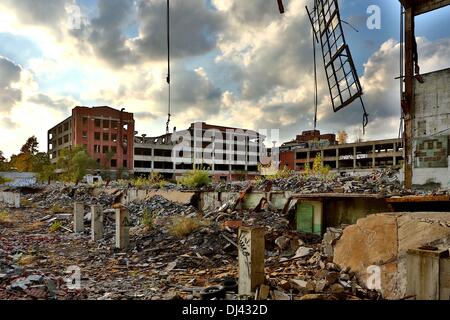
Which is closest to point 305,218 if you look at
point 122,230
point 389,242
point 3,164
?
point 389,242

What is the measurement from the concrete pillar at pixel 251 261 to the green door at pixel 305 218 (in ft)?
12.4

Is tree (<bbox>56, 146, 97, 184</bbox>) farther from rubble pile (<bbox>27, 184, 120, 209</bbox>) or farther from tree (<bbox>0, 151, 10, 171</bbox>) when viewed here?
tree (<bbox>0, 151, 10, 171</bbox>)

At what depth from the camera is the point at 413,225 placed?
4.74 m

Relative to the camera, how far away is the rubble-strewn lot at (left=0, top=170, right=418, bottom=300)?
4.91 m

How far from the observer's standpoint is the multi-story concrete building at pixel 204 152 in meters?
53.2

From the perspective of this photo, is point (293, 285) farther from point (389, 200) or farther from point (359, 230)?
point (389, 200)

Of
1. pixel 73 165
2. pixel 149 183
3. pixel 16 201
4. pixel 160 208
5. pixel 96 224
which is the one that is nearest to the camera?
pixel 96 224

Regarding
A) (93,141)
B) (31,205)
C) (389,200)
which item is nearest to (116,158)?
(93,141)

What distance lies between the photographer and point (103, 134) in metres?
47.7

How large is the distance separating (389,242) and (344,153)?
5114 cm

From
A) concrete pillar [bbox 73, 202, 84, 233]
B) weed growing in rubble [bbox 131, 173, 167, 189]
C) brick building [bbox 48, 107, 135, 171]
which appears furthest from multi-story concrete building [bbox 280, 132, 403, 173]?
concrete pillar [bbox 73, 202, 84, 233]

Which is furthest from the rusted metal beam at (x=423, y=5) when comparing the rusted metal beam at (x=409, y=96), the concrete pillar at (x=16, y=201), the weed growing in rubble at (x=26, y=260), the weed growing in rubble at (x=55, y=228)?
the concrete pillar at (x=16, y=201)

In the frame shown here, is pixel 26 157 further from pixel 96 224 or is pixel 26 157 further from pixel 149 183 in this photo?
pixel 96 224
